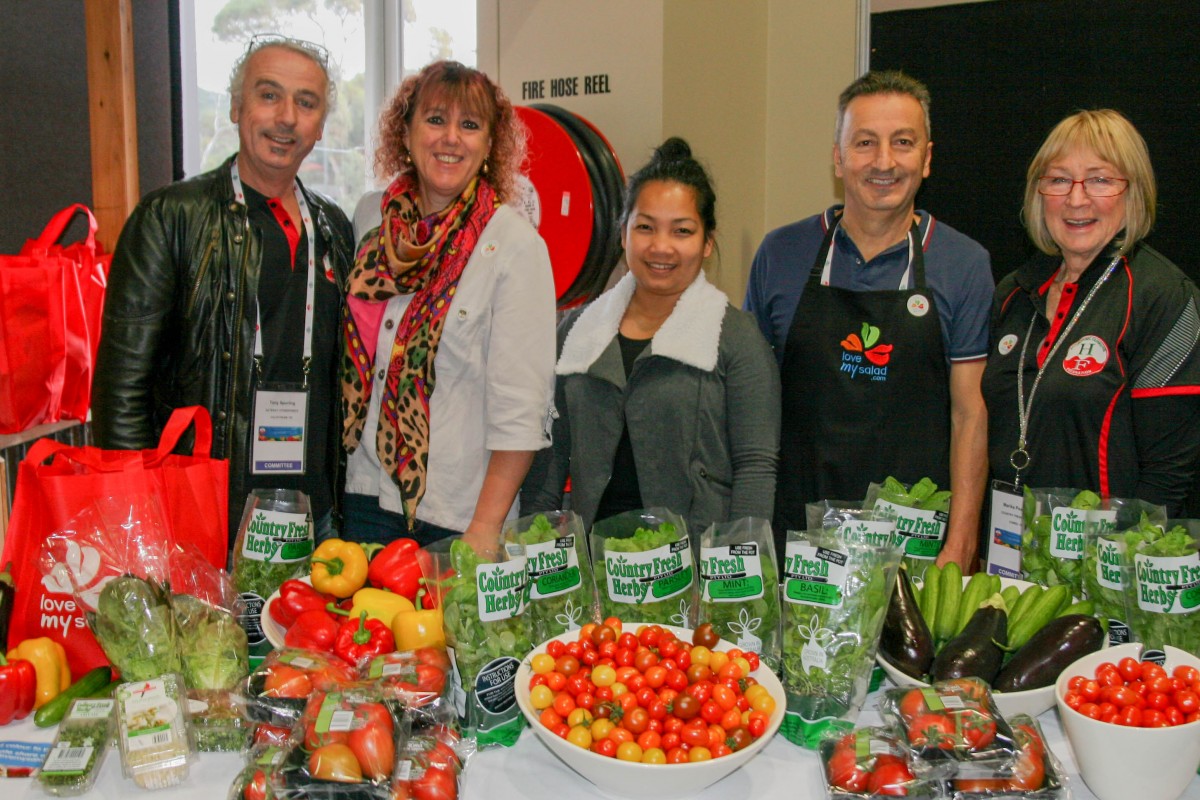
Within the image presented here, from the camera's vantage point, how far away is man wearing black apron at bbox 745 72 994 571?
2.48 meters

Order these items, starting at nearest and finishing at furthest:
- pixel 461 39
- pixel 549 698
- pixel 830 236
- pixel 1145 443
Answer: pixel 549 698 → pixel 1145 443 → pixel 830 236 → pixel 461 39

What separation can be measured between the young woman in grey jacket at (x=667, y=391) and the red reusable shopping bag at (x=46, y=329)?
7.12ft

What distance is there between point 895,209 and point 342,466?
1.52 meters

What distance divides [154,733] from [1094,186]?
2.21 m

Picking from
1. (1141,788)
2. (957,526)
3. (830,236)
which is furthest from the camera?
(830,236)

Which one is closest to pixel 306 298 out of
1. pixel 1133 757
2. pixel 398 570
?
pixel 398 570

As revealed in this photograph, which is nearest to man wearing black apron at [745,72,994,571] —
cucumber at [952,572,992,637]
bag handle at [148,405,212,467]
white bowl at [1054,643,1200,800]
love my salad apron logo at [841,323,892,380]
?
love my salad apron logo at [841,323,892,380]

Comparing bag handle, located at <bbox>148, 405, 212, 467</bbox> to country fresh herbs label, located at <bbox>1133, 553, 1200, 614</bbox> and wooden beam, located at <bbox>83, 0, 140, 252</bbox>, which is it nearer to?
country fresh herbs label, located at <bbox>1133, 553, 1200, 614</bbox>

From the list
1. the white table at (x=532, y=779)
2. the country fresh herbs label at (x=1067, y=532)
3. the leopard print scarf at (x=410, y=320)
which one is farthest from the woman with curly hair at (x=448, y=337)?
the country fresh herbs label at (x=1067, y=532)

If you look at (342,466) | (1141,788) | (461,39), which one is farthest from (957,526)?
(461,39)

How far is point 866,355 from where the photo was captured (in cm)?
253

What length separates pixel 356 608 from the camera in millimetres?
1828

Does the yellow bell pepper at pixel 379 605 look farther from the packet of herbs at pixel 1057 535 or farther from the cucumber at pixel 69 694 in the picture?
the packet of herbs at pixel 1057 535

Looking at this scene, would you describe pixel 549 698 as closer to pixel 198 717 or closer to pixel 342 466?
pixel 198 717
